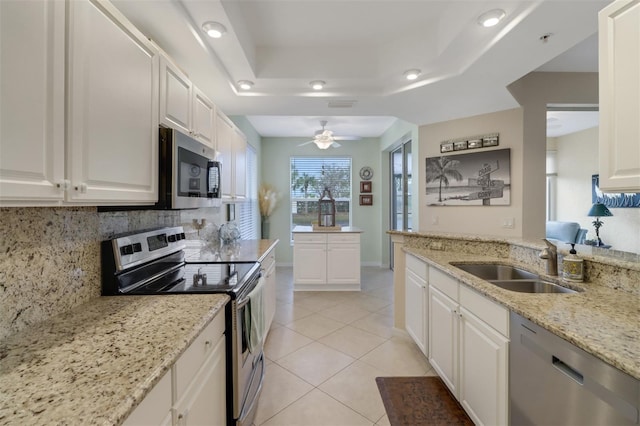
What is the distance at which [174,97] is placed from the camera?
1.69m

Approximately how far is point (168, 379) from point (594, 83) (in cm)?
449

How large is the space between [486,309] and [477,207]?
2176 mm

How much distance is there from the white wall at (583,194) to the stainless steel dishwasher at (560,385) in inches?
196

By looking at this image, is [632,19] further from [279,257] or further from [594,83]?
[279,257]

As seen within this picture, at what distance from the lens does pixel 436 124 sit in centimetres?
367

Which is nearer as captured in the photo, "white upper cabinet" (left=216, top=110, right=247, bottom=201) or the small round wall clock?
"white upper cabinet" (left=216, top=110, right=247, bottom=201)

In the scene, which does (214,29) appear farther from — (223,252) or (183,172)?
(223,252)

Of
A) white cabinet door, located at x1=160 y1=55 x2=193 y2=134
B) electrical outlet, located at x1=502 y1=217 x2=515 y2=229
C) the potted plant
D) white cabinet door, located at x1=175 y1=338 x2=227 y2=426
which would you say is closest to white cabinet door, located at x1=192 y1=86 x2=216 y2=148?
white cabinet door, located at x1=160 y1=55 x2=193 y2=134

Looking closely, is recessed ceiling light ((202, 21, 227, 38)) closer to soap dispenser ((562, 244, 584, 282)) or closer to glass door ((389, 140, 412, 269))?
soap dispenser ((562, 244, 584, 282))

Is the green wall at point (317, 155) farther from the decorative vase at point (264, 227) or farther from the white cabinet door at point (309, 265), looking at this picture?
the white cabinet door at point (309, 265)

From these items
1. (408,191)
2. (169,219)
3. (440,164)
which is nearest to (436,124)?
(440,164)

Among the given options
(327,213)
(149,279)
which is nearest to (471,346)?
(149,279)

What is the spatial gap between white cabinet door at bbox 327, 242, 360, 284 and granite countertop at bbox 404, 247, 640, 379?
2.76m

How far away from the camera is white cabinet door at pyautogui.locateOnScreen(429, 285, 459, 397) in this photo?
188 cm
